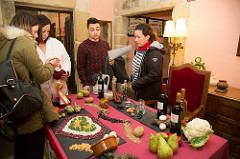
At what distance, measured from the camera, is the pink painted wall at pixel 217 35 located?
2.11m

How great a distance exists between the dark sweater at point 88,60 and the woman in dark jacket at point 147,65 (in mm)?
581

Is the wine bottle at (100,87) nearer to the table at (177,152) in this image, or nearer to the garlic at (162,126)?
the table at (177,152)

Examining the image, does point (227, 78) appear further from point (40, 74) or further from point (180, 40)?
point (40, 74)

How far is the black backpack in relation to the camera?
3.25 ft

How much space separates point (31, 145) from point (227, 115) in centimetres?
214

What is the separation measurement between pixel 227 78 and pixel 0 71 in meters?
2.61

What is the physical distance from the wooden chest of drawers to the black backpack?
6.77ft

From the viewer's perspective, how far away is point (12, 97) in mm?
1012

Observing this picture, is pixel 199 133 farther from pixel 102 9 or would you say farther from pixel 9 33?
pixel 102 9

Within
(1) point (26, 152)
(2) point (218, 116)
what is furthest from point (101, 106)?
(2) point (218, 116)

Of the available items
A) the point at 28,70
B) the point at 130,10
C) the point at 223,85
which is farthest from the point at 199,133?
the point at 130,10

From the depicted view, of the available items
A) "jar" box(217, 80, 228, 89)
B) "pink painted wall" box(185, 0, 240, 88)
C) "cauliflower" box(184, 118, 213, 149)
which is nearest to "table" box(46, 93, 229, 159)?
"cauliflower" box(184, 118, 213, 149)

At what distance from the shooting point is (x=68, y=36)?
3.28 m

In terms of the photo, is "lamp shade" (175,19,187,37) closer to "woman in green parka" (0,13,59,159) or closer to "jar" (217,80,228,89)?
"jar" (217,80,228,89)
